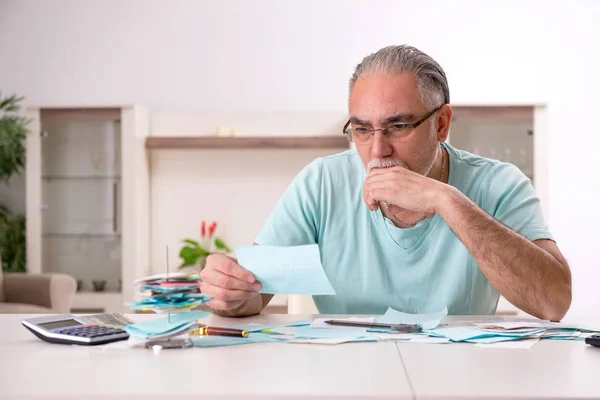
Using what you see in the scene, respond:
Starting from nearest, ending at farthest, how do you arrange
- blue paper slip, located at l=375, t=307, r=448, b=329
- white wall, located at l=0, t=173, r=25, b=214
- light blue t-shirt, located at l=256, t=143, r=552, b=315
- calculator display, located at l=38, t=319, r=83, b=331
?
calculator display, located at l=38, t=319, r=83, b=331, blue paper slip, located at l=375, t=307, r=448, b=329, light blue t-shirt, located at l=256, t=143, r=552, b=315, white wall, located at l=0, t=173, r=25, b=214

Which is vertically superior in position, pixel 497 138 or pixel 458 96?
pixel 458 96

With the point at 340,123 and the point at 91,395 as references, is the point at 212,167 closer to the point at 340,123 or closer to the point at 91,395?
the point at 340,123

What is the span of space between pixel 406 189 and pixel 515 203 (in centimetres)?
40

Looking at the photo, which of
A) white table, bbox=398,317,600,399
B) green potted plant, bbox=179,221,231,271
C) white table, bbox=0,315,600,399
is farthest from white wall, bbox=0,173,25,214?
white table, bbox=398,317,600,399

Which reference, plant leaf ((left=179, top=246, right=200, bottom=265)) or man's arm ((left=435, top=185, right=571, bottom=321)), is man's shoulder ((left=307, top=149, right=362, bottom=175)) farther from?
plant leaf ((left=179, top=246, right=200, bottom=265))

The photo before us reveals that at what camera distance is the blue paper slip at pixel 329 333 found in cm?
133

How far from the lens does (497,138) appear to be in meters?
4.77

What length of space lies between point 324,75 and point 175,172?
4.37 ft

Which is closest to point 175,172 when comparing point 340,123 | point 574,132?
point 340,123

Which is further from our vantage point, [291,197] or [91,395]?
[291,197]

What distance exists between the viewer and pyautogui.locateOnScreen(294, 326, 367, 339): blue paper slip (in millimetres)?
1325

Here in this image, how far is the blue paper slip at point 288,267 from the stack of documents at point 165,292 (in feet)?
0.60

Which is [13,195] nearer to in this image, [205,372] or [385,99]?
[385,99]

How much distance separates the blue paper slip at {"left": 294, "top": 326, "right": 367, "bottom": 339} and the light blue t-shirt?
0.47m
